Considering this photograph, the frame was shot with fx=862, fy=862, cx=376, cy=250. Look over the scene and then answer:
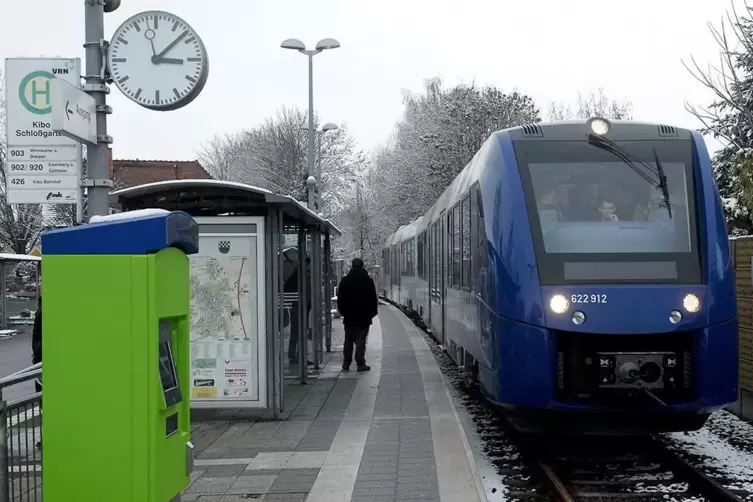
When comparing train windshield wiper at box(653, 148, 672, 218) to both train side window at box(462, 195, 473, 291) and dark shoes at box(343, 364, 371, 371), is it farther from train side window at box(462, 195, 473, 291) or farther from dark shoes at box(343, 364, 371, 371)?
dark shoes at box(343, 364, 371, 371)

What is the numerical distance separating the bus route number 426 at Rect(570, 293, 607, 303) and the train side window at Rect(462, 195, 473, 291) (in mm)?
2309

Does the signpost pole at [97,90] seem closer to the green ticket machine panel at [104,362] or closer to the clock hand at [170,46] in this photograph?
the clock hand at [170,46]

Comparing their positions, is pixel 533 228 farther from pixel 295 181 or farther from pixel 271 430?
pixel 295 181

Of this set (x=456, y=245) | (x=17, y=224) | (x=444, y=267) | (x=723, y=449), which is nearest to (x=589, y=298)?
(x=723, y=449)

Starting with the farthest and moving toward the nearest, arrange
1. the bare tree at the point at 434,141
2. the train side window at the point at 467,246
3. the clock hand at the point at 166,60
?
the bare tree at the point at 434,141 < the train side window at the point at 467,246 < the clock hand at the point at 166,60

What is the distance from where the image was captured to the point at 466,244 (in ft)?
32.5

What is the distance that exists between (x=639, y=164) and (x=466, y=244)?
8.44 feet

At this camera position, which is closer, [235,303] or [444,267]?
[235,303]

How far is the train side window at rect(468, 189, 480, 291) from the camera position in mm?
8773

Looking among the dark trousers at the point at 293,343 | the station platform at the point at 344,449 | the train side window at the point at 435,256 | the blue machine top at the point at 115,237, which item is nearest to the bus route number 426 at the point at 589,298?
the station platform at the point at 344,449

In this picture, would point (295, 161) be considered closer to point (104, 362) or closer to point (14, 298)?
point (14, 298)

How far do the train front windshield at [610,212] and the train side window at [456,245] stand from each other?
9.52 feet

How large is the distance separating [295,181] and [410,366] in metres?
31.9

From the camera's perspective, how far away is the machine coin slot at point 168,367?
14.3 feet
